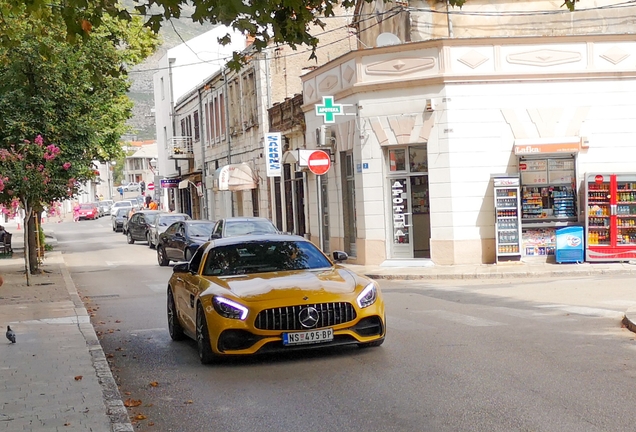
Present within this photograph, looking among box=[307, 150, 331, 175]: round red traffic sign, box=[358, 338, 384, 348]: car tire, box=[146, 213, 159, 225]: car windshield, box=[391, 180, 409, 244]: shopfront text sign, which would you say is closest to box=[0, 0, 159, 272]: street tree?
box=[307, 150, 331, 175]: round red traffic sign

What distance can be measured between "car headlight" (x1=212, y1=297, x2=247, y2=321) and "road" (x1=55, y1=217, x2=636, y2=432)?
1.94ft

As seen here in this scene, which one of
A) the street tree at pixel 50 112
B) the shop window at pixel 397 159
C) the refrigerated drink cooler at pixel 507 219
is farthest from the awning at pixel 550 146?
the street tree at pixel 50 112

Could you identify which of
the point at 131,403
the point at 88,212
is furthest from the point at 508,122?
the point at 88,212

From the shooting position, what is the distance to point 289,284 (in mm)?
9430

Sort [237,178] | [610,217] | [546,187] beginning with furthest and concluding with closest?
[237,178]
[546,187]
[610,217]

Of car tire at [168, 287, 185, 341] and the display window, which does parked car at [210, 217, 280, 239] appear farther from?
car tire at [168, 287, 185, 341]

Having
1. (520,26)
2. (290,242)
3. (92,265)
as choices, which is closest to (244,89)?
(92,265)

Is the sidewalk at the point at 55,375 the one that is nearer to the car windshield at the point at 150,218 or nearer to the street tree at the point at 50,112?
the street tree at the point at 50,112

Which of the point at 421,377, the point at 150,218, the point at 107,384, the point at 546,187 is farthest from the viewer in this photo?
the point at 150,218

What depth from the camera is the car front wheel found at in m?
9.26

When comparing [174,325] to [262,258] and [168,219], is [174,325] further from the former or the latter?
[168,219]

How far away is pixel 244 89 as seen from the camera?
133 feet

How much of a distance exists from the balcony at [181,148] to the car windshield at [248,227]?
33920 mm

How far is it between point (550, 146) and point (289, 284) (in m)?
14.0
